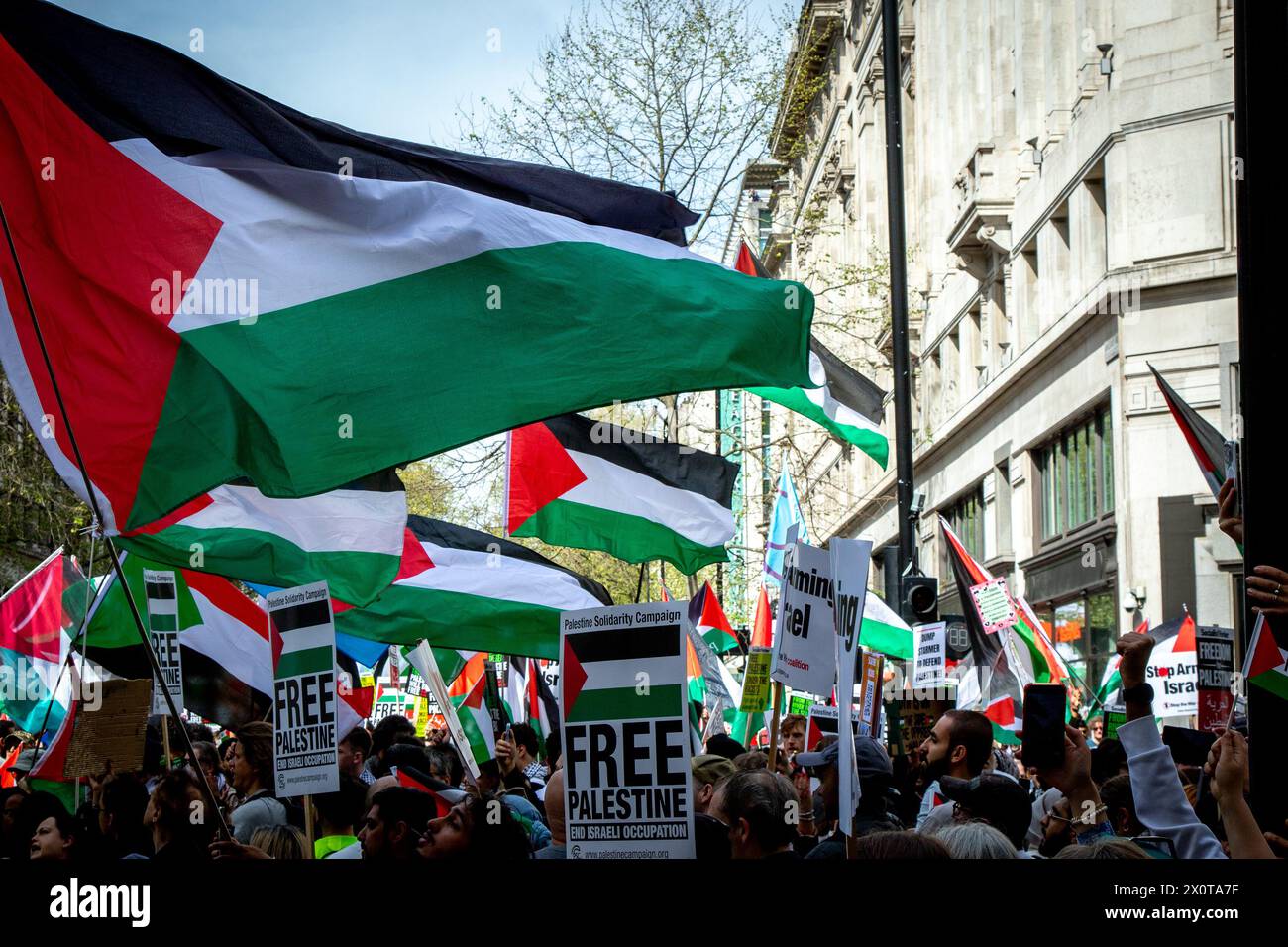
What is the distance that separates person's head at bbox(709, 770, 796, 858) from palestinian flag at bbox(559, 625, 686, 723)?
70 cm

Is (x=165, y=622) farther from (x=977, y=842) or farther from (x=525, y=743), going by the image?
(x=977, y=842)

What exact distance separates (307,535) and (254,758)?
1.30 metres

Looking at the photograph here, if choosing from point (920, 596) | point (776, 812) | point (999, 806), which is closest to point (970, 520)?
point (920, 596)

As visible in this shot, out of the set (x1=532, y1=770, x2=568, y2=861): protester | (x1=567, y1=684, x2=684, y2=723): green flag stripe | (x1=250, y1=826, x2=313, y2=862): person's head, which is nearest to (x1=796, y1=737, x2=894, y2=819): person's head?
(x1=532, y1=770, x2=568, y2=861): protester

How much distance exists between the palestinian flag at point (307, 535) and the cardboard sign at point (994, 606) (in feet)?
25.8

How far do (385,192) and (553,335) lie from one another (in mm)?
930

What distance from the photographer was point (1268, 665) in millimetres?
4141

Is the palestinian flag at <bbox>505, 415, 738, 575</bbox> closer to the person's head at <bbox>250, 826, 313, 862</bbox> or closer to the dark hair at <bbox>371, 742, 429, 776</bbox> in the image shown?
the dark hair at <bbox>371, 742, 429, 776</bbox>

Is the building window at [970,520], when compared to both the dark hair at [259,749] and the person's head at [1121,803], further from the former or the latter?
the person's head at [1121,803]

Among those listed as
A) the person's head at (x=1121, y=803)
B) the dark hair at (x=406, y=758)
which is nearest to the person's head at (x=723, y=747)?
the dark hair at (x=406, y=758)

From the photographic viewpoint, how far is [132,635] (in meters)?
12.5

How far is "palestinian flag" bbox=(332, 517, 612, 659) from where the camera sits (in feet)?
41.4
